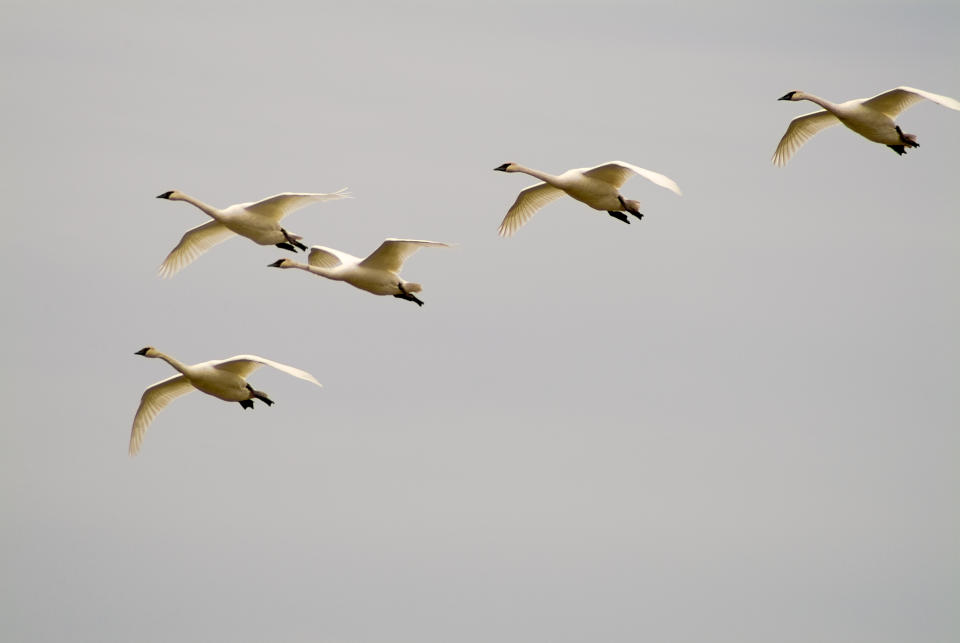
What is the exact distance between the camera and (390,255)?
40938 mm

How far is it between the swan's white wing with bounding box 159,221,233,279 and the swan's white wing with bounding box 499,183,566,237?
7351mm

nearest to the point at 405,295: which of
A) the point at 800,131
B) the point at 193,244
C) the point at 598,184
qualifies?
the point at 598,184

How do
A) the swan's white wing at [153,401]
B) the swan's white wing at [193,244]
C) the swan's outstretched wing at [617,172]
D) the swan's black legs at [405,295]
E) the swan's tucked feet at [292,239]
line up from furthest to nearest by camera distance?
the swan's white wing at [193,244] < the swan's white wing at [153,401] < the swan's tucked feet at [292,239] < the swan's black legs at [405,295] < the swan's outstretched wing at [617,172]

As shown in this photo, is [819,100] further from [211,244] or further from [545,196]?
[211,244]

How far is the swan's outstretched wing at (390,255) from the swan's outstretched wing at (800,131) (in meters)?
10.7

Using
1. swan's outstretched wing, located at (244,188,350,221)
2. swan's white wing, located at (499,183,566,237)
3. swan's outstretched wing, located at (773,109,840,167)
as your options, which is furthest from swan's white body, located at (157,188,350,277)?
swan's outstretched wing, located at (773,109,840,167)

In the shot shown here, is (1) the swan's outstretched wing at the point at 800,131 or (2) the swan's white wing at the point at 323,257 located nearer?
(2) the swan's white wing at the point at 323,257

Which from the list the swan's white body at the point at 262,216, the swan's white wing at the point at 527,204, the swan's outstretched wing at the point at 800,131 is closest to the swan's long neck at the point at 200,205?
the swan's white body at the point at 262,216

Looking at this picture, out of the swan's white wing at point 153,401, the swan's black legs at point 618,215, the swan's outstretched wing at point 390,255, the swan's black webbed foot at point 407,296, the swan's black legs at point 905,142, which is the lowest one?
the swan's white wing at point 153,401

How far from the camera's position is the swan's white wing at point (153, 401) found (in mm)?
43719

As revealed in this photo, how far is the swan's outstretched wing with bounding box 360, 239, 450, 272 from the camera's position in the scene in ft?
133

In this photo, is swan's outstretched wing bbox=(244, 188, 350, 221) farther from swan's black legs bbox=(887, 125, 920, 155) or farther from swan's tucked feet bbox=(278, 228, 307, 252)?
swan's black legs bbox=(887, 125, 920, 155)

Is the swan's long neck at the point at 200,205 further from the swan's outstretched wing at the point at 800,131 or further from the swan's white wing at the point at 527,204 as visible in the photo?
the swan's outstretched wing at the point at 800,131

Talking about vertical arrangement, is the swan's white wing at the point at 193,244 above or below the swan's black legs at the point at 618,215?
below
